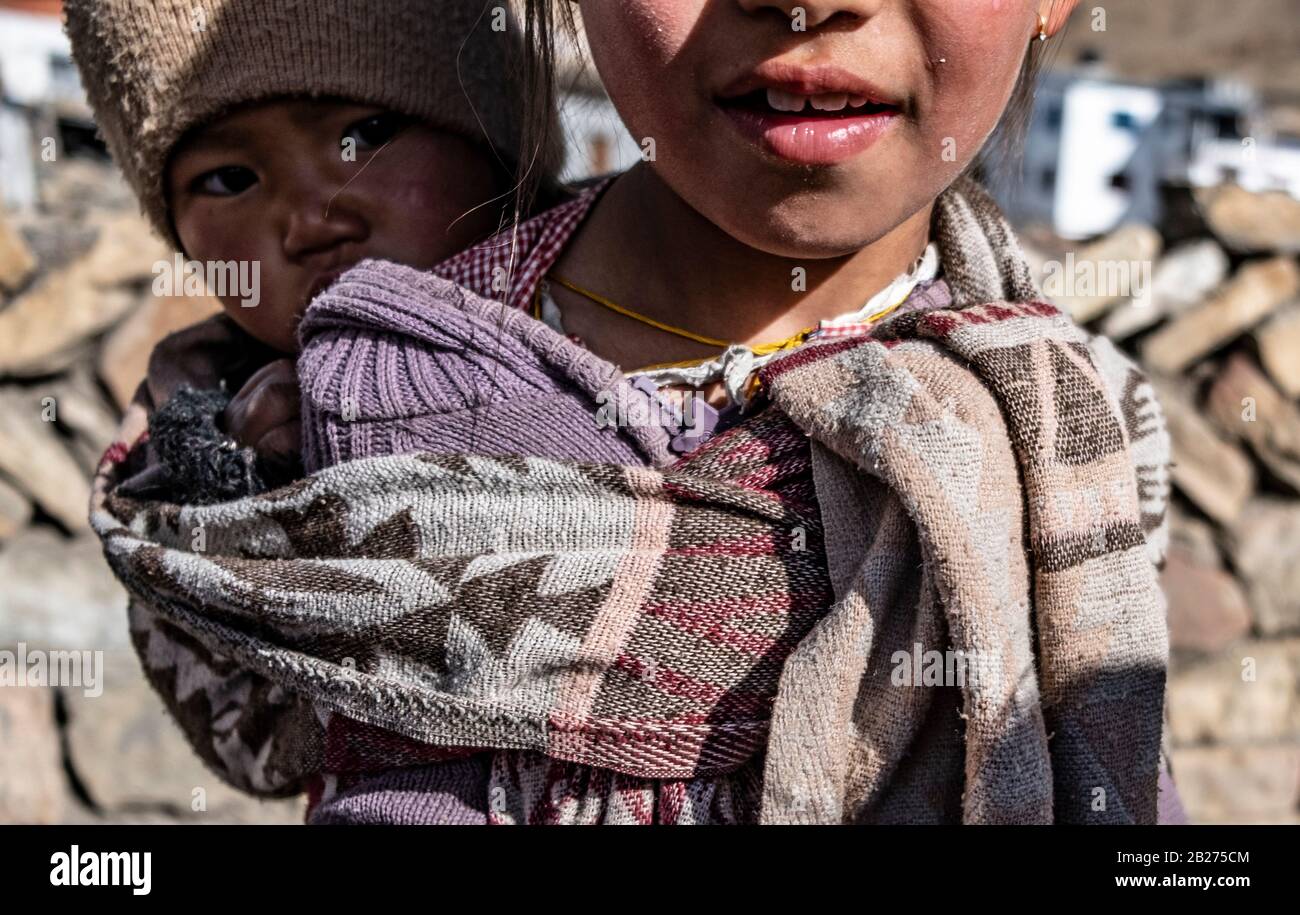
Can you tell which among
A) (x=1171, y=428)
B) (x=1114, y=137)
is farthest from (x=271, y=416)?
(x=1114, y=137)

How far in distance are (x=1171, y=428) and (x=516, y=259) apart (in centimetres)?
324

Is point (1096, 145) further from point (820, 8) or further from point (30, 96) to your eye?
point (820, 8)

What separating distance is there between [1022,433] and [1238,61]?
62.5ft

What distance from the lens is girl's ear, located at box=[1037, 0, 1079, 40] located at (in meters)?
1.28

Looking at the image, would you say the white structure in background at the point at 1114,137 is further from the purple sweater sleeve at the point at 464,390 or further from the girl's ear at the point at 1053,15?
Result: the purple sweater sleeve at the point at 464,390

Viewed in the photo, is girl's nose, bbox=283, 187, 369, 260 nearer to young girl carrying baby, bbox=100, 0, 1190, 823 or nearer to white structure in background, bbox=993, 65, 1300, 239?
young girl carrying baby, bbox=100, 0, 1190, 823

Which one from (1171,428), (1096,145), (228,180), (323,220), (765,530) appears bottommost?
Answer: (765,530)

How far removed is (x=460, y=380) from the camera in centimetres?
123

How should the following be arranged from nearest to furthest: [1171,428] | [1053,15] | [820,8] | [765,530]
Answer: [820,8] → [765,530] → [1053,15] → [1171,428]

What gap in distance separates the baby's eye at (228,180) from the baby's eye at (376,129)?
0.14 meters

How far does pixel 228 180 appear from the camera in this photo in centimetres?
161

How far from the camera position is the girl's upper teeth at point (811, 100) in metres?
1.09

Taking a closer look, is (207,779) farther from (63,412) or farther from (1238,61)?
(1238,61)

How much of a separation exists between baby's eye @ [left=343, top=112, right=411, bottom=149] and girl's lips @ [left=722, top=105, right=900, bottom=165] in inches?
24.1
